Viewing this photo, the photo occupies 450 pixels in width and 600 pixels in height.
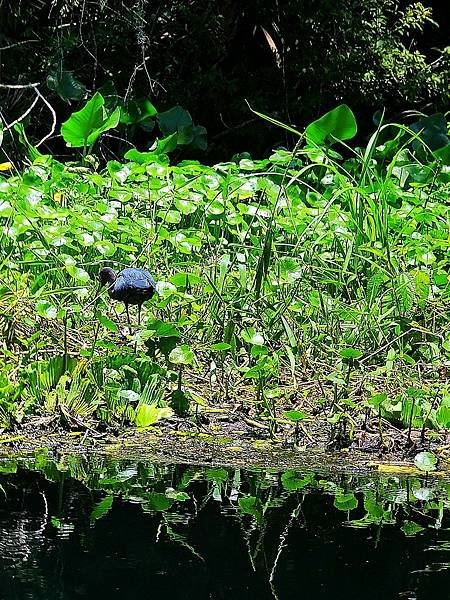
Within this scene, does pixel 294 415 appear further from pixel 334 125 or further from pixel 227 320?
pixel 334 125

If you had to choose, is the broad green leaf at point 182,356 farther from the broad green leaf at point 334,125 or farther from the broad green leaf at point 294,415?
the broad green leaf at point 334,125

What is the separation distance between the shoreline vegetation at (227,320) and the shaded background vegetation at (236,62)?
8.08ft

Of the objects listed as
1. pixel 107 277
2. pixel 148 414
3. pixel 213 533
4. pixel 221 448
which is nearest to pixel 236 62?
pixel 107 277

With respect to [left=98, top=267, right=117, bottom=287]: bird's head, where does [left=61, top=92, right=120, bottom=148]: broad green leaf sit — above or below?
above

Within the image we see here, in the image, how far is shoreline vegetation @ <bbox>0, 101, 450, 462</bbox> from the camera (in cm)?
263

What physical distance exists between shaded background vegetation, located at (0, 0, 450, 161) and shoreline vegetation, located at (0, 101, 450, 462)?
2.46 meters

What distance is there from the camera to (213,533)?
1834 millimetres

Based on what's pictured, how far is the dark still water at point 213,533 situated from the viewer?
1.58m

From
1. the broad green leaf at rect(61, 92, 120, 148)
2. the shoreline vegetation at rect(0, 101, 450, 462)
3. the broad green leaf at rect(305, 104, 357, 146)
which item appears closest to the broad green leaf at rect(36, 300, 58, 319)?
the shoreline vegetation at rect(0, 101, 450, 462)

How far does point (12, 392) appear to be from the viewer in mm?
2645

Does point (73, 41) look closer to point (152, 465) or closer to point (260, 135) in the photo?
point (260, 135)

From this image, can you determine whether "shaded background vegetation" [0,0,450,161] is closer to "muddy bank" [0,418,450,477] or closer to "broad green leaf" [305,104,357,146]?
"broad green leaf" [305,104,357,146]

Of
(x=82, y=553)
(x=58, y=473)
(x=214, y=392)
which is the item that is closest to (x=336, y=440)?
(x=214, y=392)

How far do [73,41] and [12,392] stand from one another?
155 inches
